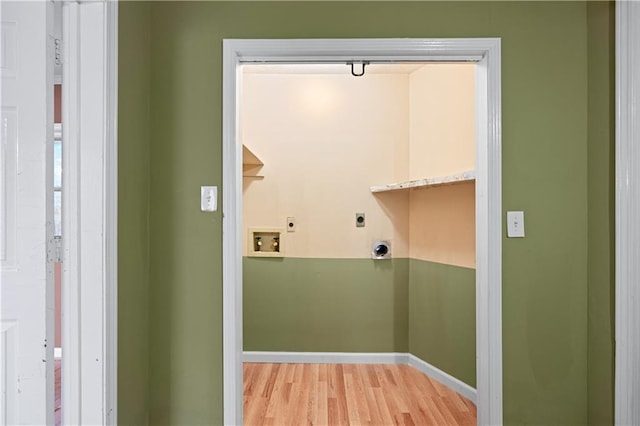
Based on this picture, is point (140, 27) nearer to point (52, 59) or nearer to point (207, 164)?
point (52, 59)

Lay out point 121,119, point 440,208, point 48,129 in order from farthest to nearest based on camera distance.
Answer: point 440,208 < point 121,119 < point 48,129

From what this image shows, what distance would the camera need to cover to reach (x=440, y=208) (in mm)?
2941

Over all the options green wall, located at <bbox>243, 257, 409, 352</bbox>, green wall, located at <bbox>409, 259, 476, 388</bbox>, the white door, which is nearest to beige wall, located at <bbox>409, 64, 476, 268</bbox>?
green wall, located at <bbox>409, 259, 476, 388</bbox>

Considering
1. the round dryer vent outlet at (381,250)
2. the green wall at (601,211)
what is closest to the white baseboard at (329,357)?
the round dryer vent outlet at (381,250)

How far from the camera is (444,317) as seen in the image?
9.46 ft

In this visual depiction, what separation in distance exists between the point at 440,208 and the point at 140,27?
2241 millimetres

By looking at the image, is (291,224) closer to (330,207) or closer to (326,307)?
(330,207)

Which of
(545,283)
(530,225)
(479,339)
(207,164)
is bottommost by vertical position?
(479,339)

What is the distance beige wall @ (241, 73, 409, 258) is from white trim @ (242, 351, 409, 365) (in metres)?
→ 0.84

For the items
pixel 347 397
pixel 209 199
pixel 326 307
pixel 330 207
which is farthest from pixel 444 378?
pixel 209 199

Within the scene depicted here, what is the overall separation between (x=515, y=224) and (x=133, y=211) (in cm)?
168

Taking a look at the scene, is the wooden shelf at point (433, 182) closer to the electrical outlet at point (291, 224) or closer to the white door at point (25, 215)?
the electrical outlet at point (291, 224)

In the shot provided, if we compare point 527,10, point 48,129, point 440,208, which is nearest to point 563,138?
point 527,10

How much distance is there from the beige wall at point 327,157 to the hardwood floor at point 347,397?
0.95 meters
